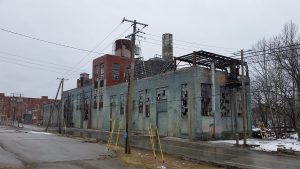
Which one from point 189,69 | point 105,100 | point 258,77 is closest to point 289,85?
point 258,77

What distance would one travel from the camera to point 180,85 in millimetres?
35719

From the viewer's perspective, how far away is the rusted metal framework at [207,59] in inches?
1373

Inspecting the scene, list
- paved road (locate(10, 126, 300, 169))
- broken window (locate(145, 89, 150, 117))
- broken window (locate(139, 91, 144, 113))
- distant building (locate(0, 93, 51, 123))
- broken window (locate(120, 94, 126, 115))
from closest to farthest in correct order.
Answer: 1. paved road (locate(10, 126, 300, 169))
2. broken window (locate(145, 89, 150, 117))
3. broken window (locate(139, 91, 144, 113))
4. broken window (locate(120, 94, 126, 115))
5. distant building (locate(0, 93, 51, 123))

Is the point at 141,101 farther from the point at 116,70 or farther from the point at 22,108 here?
the point at 22,108

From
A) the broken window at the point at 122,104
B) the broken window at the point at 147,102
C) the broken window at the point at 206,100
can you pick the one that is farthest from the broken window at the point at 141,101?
the broken window at the point at 206,100

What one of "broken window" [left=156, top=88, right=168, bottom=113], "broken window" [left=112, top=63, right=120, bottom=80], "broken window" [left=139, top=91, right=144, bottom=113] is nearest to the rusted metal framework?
"broken window" [left=156, top=88, right=168, bottom=113]

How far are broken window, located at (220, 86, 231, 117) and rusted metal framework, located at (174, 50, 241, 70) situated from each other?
9.05 feet

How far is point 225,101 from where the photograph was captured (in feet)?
121

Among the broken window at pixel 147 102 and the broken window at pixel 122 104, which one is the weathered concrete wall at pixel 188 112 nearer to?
the broken window at pixel 147 102

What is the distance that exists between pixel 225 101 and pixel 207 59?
5364 millimetres

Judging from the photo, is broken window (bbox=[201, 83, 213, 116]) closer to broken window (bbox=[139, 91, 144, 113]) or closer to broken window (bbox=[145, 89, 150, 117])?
broken window (bbox=[145, 89, 150, 117])

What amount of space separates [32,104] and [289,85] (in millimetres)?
128851

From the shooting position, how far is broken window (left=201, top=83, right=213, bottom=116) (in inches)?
1368

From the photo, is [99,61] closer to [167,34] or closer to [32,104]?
[167,34]
